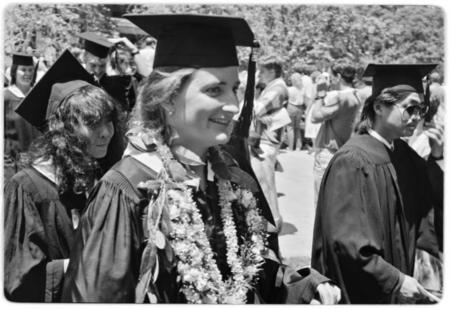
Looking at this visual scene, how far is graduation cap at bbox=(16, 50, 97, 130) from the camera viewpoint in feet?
9.75

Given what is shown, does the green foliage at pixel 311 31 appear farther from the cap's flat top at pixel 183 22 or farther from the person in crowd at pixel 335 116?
the cap's flat top at pixel 183 22

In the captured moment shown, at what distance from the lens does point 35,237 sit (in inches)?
104

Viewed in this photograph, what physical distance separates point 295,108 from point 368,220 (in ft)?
28.9

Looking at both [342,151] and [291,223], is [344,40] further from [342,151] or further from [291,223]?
[342,151]

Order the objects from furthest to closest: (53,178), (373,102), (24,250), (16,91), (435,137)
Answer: (16,91), (435,137), (373,102), (53,178), (24,250)

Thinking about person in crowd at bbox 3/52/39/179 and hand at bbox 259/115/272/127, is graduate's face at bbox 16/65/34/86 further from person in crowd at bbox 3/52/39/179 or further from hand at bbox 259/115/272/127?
hand at bbox 259/115/272/127

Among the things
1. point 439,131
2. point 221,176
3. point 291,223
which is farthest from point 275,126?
point 221,176

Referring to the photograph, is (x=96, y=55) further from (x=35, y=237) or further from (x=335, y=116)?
(x=35, y=237)

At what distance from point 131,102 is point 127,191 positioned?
3.30 metres

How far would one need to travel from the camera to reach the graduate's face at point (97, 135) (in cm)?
284

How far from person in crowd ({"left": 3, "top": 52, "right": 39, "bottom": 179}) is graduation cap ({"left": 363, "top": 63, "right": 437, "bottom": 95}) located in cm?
278

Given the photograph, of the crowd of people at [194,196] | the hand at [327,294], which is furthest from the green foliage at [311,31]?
the hand at [327,294]

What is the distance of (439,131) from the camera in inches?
237

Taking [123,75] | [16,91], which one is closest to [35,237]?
[123,75]
